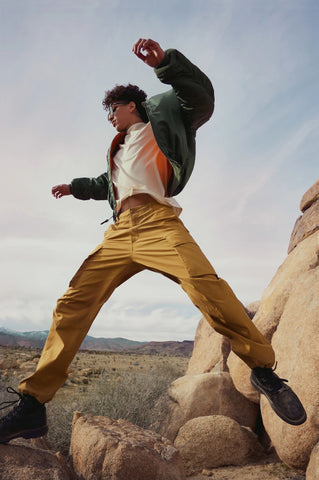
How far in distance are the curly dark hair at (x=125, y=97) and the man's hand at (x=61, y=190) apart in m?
0.89

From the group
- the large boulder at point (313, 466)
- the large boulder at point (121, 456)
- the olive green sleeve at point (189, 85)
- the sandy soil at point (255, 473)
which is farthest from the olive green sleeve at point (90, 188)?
the large boulder at point (313, 466)

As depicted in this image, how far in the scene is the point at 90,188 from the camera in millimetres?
4242

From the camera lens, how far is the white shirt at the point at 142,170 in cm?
340

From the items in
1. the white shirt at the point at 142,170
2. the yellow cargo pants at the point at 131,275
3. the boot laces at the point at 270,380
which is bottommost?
the boot laces at the point at 270,380

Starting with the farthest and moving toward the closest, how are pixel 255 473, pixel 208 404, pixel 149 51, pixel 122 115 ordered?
pixel 208 404 < pixel 255 473 < pixel 122 115 < pixel 149 51

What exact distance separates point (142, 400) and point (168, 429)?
1.04m

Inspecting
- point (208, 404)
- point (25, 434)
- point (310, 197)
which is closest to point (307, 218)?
point (310, 197)

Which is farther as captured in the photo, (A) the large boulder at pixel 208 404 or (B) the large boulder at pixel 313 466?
(A) the large boulder at pixel 208 404

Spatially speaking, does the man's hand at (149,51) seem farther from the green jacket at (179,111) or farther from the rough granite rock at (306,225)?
the rough granite rock at (306,225)

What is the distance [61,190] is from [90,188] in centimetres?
33

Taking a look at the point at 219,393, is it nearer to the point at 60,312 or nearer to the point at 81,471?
the point at 81,471

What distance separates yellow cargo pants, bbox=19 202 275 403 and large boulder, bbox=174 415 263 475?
5.89 feet

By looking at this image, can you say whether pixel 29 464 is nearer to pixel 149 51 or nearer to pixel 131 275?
pixel 131 275

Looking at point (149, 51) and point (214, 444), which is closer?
point (149, 51)
